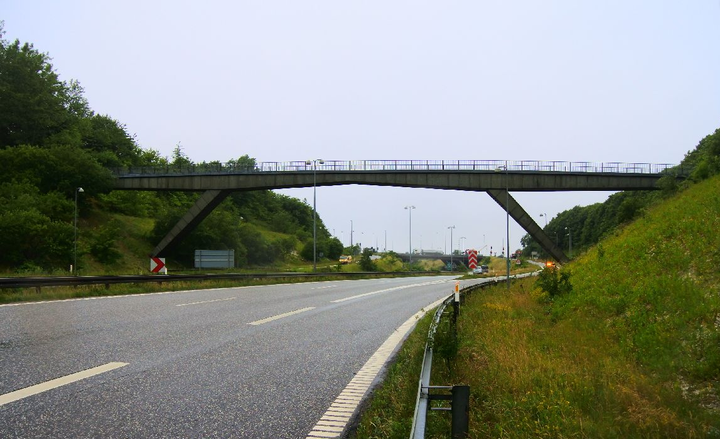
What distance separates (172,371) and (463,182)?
4312cm

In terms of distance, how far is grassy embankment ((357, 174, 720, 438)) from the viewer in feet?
16.5

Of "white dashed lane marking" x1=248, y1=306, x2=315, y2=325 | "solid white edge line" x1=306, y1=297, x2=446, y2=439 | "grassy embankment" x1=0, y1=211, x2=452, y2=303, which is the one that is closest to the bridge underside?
"grassy embankment" x1=0, y1=211, x2=452, y2=303

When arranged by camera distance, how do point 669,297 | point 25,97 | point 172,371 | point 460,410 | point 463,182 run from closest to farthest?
point 460,410 < point 172,371 < point 669,297 < point 463,182 < point 25,97

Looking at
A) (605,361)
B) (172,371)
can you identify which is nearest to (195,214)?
Answer: (172,371)

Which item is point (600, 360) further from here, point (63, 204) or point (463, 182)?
point (63, 204)

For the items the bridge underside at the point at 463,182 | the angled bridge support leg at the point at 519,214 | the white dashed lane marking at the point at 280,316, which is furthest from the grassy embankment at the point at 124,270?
→ the angled bridge support leg at the point at 519,214

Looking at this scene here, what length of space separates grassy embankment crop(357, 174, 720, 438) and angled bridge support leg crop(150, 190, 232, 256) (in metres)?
37.7

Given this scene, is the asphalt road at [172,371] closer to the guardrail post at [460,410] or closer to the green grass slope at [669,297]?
the guardrail post at [460,410]

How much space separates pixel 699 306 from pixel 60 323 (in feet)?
38.2

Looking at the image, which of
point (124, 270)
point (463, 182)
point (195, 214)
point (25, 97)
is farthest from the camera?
point (25, 97)

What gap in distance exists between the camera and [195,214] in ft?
164

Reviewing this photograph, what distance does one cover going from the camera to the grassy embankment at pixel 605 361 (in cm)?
502

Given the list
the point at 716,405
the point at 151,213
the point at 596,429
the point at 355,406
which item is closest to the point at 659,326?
the point at 716,405

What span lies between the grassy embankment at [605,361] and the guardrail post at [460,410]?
590 millimetres
